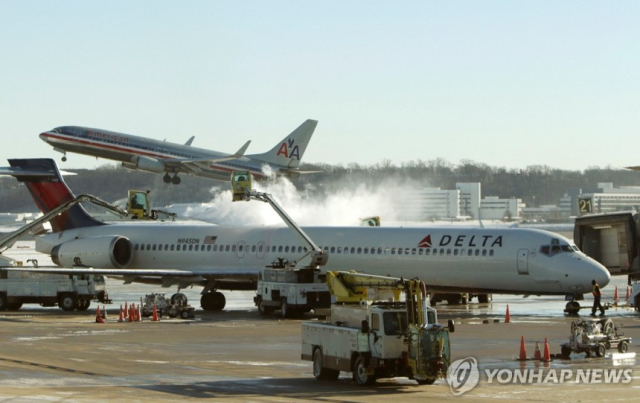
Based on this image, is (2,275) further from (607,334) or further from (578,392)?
(578,392)

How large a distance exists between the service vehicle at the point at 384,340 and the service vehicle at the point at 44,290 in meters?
24.1

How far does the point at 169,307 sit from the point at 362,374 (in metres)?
21.4

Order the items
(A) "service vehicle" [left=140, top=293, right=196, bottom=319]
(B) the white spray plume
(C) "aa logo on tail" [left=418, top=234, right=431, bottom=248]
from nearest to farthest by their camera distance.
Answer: (A) "service vehicle" [left=140, top=293, right=196, bottom=319]
(C) "aa logo on tail" [left=418, top=234, right=431, bottom=248]
(B) the white spray plume

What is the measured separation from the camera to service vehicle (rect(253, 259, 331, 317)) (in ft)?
138

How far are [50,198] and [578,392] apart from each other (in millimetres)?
37380

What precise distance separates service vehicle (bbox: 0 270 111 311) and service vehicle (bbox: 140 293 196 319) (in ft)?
14.4

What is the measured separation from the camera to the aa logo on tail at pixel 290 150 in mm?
82000

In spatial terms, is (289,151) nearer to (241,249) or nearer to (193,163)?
(193,163)

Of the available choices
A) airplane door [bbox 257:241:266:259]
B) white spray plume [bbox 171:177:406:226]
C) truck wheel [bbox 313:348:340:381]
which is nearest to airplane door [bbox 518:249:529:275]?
airplane door [bbox 257:241:266:259]

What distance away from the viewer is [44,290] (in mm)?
47281

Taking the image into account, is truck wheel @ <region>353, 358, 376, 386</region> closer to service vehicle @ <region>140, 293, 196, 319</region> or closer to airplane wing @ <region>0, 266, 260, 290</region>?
service vehicle @ <region>140, 293, 196, 319</region>

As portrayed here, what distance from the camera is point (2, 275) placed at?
47.7 meters

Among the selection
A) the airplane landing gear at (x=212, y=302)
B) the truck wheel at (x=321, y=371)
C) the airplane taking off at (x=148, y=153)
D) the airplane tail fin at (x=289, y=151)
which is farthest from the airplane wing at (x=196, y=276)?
the airplane tail fin at (x=289, y=151)

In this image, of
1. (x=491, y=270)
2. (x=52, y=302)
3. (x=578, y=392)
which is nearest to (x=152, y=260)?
(x=52, y=302)
